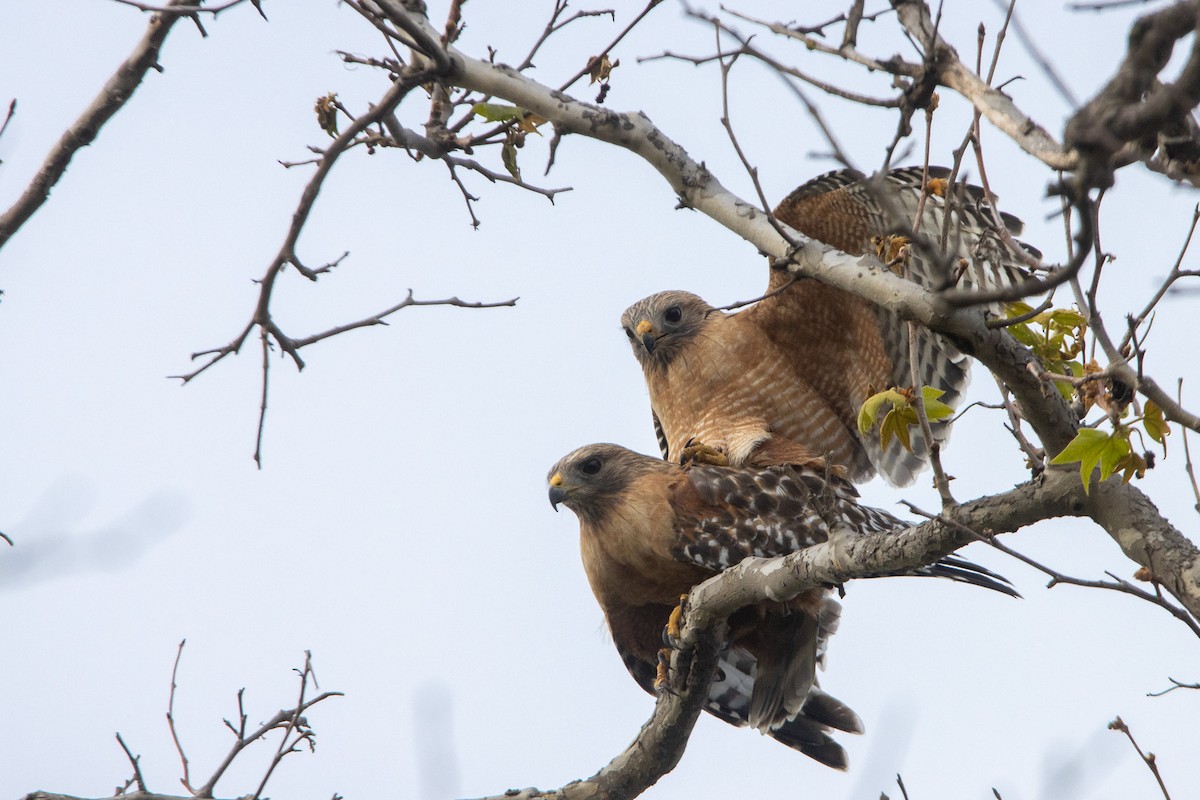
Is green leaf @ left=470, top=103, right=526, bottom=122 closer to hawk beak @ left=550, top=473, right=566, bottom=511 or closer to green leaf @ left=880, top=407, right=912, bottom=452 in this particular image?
green leaf @ left=880, top=407, right=912, bottom=452

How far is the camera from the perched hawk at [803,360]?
19.2 ft

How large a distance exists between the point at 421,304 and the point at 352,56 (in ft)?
2.90

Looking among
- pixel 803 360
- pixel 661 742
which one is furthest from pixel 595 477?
pixel 661 742

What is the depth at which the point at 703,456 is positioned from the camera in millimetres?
5996

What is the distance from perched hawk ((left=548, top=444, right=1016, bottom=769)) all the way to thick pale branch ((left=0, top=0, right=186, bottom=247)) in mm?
2822

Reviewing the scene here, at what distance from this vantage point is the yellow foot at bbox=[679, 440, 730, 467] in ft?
19.7

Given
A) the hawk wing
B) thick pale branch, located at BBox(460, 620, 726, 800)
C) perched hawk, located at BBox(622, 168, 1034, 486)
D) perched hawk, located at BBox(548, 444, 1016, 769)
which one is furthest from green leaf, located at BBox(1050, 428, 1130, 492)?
perched hawk, located at BBox(622, 168, 1034, 486)

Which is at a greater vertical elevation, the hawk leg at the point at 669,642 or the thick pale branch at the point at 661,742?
the hawk leg at the point at 669,642

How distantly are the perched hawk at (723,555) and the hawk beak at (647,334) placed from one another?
866mm

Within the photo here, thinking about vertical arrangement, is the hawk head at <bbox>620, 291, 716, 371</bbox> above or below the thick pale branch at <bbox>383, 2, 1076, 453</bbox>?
above

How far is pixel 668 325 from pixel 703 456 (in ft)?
3.50

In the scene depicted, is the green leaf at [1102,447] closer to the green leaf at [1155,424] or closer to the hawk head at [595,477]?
the green leaf at [1155,424]

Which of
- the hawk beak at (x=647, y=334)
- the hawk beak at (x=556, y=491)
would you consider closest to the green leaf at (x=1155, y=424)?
the hawk beak at (x=556, y=491)

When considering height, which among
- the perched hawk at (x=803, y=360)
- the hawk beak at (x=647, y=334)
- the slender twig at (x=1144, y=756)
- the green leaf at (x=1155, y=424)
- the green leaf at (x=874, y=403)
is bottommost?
the slender twig at (x=1144, y=756)
